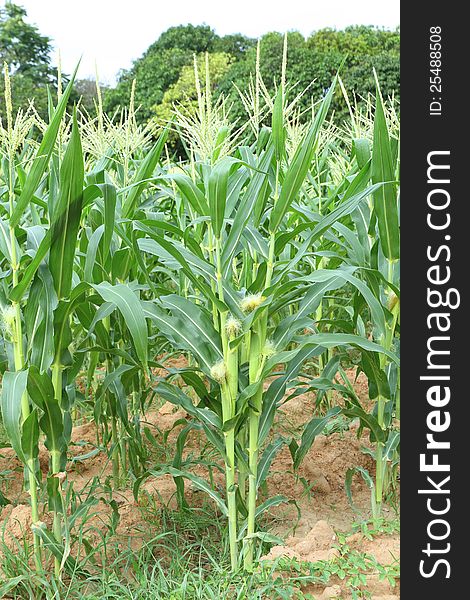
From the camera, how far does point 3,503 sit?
297cm

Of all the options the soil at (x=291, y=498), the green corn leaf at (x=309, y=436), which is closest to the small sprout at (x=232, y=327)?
the green corn leaf at (x=309, y=436)

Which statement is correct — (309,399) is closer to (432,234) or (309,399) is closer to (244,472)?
(244,472)

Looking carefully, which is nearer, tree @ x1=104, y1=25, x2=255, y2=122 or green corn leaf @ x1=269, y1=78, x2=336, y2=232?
green corn leaf @ x1=269, y1=78, x2=336, y2=232

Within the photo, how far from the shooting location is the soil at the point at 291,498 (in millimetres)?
2537

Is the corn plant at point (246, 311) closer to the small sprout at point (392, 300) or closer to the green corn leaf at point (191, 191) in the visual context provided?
the green corn leaf at point (191, 191)

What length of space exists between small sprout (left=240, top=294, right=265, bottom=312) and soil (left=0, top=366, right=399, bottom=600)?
90cm

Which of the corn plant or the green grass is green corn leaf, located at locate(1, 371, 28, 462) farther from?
the green grass

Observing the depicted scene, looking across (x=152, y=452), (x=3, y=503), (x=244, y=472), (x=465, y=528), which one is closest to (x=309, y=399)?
(x=152, y=452)

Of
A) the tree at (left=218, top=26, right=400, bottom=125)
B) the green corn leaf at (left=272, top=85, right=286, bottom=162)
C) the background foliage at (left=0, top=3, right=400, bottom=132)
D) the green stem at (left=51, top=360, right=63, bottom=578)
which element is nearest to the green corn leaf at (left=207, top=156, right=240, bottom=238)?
the green corn leaf at (left=272, top=85, right=286, bottom=162)

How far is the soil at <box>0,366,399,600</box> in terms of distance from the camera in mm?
2537

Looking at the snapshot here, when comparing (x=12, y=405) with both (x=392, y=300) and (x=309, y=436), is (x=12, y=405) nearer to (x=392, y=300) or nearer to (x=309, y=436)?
(x=309, y=436)

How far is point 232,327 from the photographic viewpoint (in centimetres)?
238

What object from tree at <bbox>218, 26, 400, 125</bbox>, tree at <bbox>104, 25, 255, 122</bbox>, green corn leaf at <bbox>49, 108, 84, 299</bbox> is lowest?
green corn leaf at <bbox>49, 108, 84, 299</bbox>

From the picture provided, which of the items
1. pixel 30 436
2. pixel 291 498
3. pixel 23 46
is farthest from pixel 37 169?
pixel 23 46
